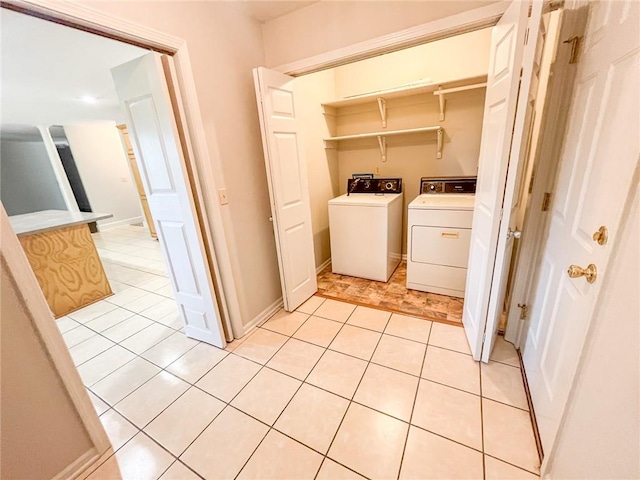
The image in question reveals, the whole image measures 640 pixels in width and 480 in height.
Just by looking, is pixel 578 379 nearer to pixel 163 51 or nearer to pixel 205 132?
pixel 205 132

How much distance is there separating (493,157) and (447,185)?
49.3 inches

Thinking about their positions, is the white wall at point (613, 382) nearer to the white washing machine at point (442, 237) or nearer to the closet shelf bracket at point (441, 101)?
the white washing machine at point (442, 237)

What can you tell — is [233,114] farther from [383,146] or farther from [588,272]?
[588,272]

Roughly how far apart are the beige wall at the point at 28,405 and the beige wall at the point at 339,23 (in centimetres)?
199

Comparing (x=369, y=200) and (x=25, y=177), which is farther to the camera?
(x=25, y=177)

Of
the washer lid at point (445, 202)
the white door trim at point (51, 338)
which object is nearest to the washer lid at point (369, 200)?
the washer lid at point (445, 202)

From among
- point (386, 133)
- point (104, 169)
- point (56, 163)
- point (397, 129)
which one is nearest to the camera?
point (386, 133)

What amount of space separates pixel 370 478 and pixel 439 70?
3158 mm

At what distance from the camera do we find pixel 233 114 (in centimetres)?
178

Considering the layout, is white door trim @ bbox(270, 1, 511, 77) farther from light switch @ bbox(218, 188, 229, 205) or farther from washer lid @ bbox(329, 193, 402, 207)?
washer lid @ bbox(329, 193, 402, 207)

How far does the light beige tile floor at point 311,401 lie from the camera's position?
46.2 inches

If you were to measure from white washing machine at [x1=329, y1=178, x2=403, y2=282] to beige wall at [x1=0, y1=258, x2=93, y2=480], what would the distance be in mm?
2242

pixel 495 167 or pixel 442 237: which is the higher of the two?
pixel 495 167

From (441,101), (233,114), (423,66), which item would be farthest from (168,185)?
(423,66)
